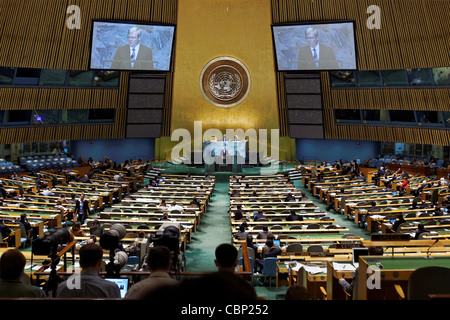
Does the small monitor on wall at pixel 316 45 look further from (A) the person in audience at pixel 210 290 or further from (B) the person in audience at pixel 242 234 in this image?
(A) the person in audience at pixel 210 290

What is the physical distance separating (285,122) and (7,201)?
1810 centimetres

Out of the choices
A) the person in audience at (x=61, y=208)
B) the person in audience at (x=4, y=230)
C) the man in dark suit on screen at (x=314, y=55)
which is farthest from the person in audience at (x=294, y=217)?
the man in dark suit on screen at (x=314, y=55)

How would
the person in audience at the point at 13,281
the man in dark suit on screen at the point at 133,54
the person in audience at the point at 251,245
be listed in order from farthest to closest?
the man in dark suit on screen at the point at 133,54
the person in audience at the point at 251,245
the person in audience at the point at 13,281

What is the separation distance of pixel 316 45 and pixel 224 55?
19.6 feet

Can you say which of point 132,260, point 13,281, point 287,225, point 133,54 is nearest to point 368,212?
point 287,225

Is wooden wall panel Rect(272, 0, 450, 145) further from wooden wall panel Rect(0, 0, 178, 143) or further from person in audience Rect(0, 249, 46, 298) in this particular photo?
person in audience Rect(0, 249, 46, 298)

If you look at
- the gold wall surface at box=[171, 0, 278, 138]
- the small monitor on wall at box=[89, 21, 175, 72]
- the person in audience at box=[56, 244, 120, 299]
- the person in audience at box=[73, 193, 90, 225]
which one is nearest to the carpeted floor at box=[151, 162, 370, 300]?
the person in audience at box=[73, 193, 90, 225]

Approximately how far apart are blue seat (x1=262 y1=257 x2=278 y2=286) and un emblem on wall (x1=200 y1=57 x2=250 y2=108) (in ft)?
70.7

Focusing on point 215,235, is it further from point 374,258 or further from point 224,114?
point 224,114

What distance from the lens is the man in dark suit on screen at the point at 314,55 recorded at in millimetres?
26594

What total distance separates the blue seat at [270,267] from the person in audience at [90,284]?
609 centimetres

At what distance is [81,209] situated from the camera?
53.3 feet
